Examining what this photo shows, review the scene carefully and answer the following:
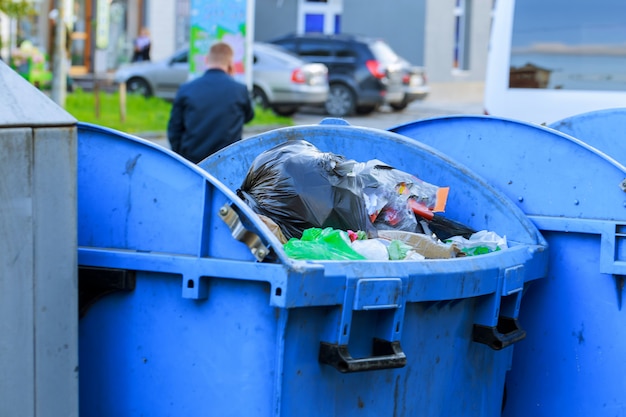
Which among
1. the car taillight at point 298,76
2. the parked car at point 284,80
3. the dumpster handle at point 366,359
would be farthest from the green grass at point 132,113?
the dumpster handle at point 366,359

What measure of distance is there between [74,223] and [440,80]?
1082 inches

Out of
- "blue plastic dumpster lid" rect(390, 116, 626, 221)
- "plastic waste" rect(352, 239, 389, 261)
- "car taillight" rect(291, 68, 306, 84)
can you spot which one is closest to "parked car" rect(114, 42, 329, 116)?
"car taillight" rect(291, 68, 306, 84)

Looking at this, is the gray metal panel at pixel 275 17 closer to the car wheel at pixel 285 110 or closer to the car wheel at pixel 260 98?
the car wheel at pixel 285 110

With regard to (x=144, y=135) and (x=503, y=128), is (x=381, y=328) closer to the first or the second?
(x=503, y=128)

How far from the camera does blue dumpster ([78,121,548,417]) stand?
276cm

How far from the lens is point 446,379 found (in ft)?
10.9

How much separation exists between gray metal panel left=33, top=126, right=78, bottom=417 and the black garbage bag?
2.79 feet

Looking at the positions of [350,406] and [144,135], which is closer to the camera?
[350,406]

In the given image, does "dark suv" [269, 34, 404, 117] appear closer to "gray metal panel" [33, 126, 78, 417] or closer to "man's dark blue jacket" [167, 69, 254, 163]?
"man's dark blue jacket" [167, 69, 254, 163]

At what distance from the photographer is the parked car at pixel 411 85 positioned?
888 inches

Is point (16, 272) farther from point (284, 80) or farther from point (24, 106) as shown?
point (284, 80)

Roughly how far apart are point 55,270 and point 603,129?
2.82 meters

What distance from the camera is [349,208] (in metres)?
3.49

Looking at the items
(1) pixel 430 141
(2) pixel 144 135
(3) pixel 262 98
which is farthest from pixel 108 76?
(1) pixel 430 141
